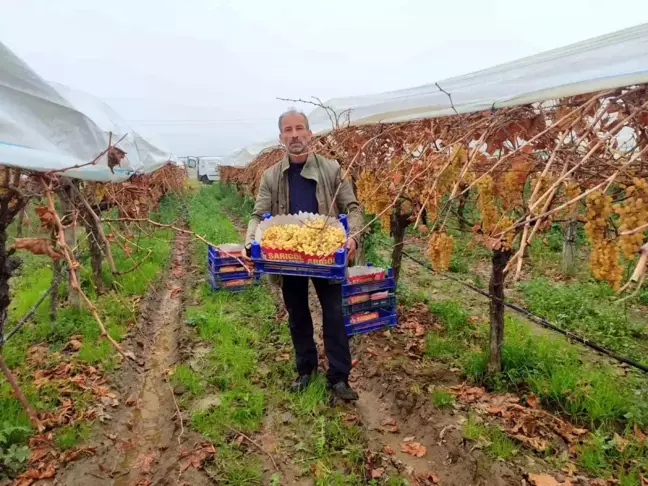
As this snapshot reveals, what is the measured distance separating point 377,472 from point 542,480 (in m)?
0.97

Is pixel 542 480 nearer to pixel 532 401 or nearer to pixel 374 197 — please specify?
pixel 532 401

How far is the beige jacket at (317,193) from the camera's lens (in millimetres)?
3283

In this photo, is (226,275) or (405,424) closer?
(405,424)

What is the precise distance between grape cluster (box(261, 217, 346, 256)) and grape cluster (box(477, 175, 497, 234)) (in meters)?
1.02

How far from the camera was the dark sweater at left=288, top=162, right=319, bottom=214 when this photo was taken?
11.0ft

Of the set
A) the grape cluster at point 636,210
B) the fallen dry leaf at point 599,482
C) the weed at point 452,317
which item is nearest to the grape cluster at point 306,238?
the grape cluster at point 636,210

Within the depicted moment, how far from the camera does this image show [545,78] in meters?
2.08

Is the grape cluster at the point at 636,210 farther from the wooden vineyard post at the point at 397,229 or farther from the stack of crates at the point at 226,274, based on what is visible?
the stack of crates at the point at 226,274

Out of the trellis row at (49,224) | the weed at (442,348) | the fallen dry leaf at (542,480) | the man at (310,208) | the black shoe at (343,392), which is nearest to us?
the trellis row at (49,224)

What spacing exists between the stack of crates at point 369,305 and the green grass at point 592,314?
1.87 metres

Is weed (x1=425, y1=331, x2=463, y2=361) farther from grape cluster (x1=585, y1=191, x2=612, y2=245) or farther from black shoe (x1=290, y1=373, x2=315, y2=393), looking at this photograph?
grape cluster (x1=585, y1=191, x2=612, y2=245)

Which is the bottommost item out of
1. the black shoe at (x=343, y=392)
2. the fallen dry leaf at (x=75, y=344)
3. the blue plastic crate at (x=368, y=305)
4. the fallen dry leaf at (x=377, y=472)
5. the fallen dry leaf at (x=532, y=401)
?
the fallen dry leaf at (x=377, y=472)

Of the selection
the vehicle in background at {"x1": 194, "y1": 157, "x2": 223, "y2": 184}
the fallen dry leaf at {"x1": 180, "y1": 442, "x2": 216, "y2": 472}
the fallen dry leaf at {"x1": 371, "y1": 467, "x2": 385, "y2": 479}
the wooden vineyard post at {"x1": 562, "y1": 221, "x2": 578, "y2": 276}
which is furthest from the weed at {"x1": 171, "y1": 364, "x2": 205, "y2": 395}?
the vehicle in background at {"x1": 194, "y1": 157, "x2": 223, "y2": 184}

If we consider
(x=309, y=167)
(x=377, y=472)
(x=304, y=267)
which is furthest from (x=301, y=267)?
(x=377, y=472)
